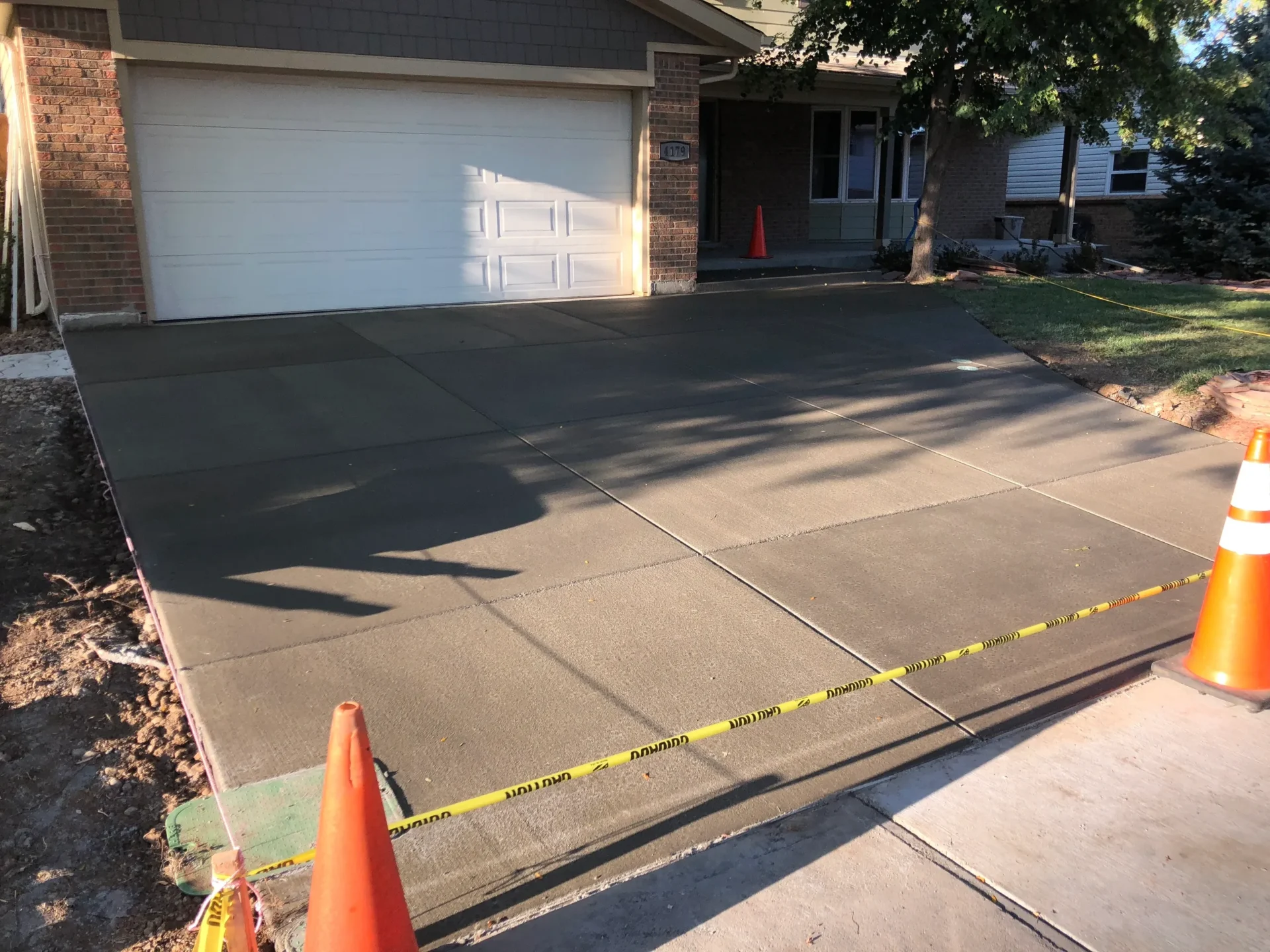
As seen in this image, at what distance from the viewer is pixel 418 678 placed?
4.09 m

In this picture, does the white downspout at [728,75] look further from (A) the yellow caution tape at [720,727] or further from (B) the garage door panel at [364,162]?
(A) the yellow caution tape at [720,727]

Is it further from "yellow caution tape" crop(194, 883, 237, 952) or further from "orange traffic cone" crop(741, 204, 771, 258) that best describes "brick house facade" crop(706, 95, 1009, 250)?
"yellow caution tape" crop(194, 883, 237, 952)

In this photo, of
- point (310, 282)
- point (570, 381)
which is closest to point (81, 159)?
point (310, 282)

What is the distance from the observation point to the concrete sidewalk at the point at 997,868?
9.21ft

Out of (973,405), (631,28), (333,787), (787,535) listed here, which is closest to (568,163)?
(631,28)

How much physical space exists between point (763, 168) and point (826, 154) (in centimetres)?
162

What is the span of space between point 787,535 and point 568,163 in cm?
805

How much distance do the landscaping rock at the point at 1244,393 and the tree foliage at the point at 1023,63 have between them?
4.91 m

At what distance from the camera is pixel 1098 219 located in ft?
80.3

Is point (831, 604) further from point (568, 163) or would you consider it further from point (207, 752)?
point (568, 163)

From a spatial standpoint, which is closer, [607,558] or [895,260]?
[607,558]

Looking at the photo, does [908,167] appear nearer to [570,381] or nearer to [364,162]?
[364,162]

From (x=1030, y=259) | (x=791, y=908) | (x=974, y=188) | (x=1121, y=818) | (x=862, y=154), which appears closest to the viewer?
(x=791, y=908)

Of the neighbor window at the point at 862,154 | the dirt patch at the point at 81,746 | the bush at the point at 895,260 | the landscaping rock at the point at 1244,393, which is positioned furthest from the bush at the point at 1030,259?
the dirt patch at the point at 81,746
